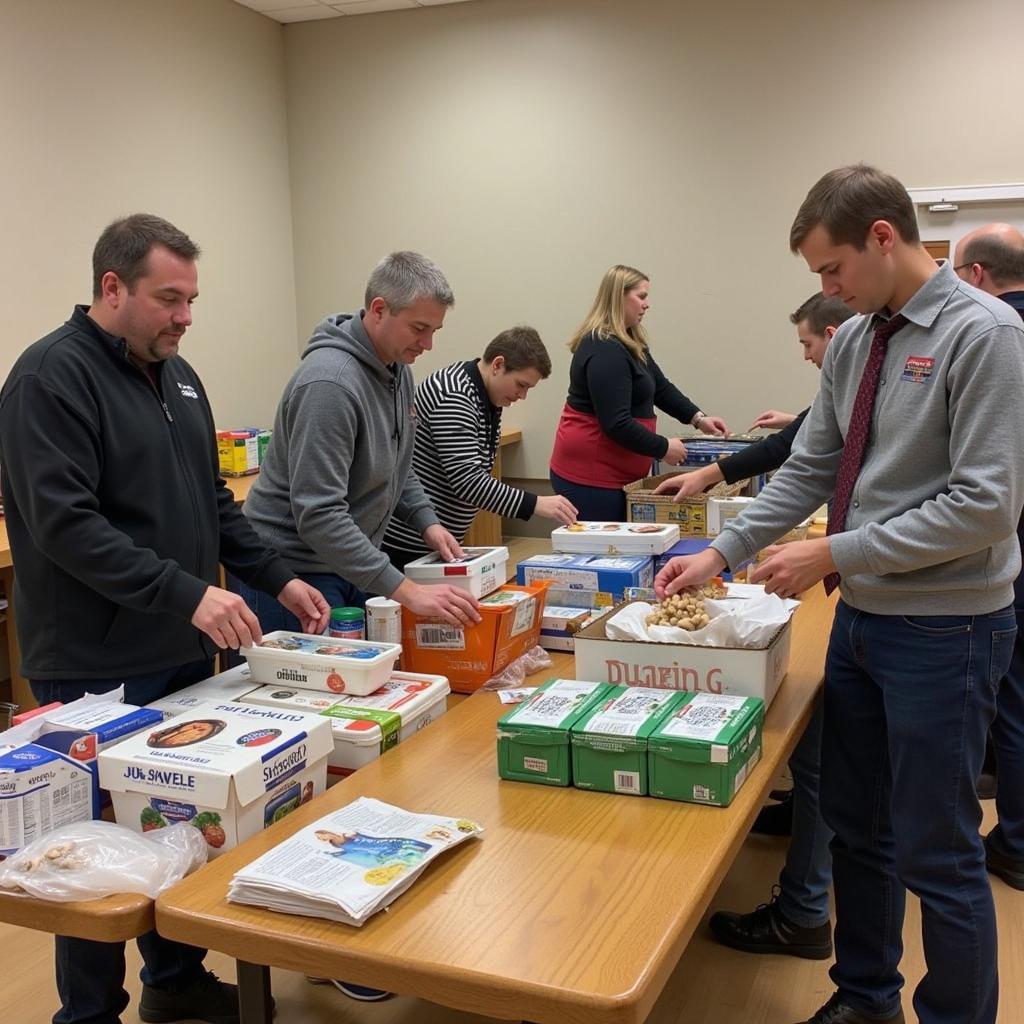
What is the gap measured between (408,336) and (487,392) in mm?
780

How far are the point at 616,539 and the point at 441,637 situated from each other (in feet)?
2.24

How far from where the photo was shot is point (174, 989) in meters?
2.07

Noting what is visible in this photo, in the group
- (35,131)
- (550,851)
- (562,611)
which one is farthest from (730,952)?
(35,131)

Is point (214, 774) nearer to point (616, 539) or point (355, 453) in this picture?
point (355, 453)

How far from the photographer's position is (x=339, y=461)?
2.20 metres

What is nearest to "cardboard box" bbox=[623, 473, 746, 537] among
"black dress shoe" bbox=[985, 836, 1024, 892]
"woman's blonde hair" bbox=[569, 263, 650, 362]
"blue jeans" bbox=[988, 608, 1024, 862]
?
"woman's blonde hair" bbox=[569, 263, 650, 362]

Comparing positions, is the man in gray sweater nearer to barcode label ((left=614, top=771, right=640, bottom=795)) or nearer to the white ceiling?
barcode label ((left=614, top=771, right=640, bottom=795))

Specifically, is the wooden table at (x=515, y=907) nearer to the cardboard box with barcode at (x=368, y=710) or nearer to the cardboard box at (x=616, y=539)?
the cardboard box with barcode at (x=368, y=710)

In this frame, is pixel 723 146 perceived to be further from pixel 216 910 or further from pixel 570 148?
pixel 216 910

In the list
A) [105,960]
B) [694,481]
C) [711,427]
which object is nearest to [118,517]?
[105,960]

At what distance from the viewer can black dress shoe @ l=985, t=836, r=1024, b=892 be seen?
2674 millimetres

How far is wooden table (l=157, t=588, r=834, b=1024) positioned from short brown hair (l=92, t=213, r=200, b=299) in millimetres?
994

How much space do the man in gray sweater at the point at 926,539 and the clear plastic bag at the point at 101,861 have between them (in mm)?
1007

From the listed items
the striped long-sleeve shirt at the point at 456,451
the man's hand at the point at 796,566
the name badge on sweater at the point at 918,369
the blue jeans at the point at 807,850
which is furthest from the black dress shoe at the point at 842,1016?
the striped long-sleeve shirt at the point at 456,451
